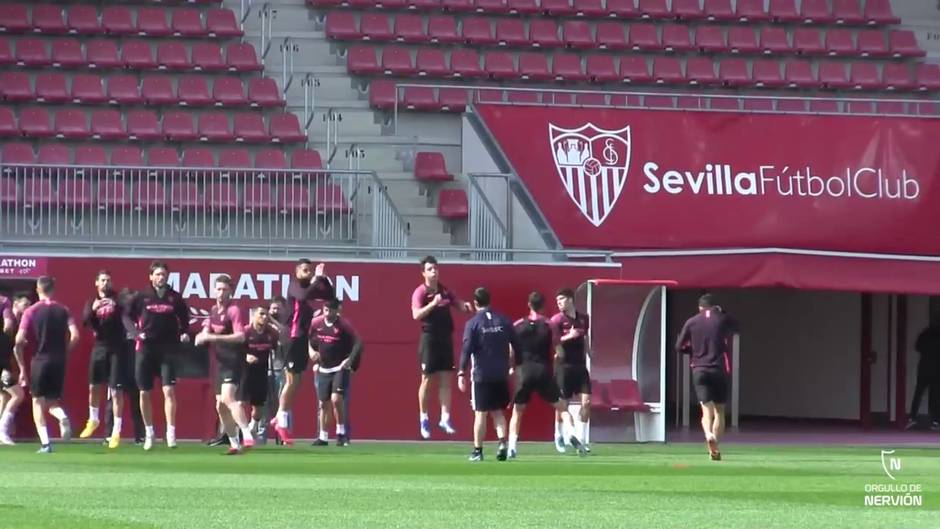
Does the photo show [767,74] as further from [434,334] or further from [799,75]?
[434,334]

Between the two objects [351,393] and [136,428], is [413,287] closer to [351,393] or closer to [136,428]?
[351,393]

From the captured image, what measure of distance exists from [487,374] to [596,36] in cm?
1302

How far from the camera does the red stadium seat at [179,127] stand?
91.8ft

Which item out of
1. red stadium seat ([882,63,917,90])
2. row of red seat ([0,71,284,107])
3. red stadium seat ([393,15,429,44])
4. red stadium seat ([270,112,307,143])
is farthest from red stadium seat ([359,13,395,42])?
red stadium seat ([882,63,917,90])

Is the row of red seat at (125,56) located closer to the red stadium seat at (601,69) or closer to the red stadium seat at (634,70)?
the red stadium seat at (601,69)

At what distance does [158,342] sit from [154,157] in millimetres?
6645

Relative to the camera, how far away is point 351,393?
24.8m

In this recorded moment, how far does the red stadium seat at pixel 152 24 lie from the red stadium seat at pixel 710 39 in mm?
9082

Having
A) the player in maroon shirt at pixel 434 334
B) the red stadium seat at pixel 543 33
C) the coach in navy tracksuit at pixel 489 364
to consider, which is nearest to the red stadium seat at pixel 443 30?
the red stadium seat at pixel 543 33

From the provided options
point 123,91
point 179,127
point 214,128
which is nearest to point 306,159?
point 214,128

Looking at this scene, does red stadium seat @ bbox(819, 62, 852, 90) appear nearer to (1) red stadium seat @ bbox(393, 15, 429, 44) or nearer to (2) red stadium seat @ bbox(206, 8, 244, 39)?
(1) red stadium seat @ bbox(393, 15, 429, 44)

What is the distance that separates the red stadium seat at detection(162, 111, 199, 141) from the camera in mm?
27969

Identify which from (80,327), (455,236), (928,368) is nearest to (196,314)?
(80,327)

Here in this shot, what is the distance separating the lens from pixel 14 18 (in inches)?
1167
